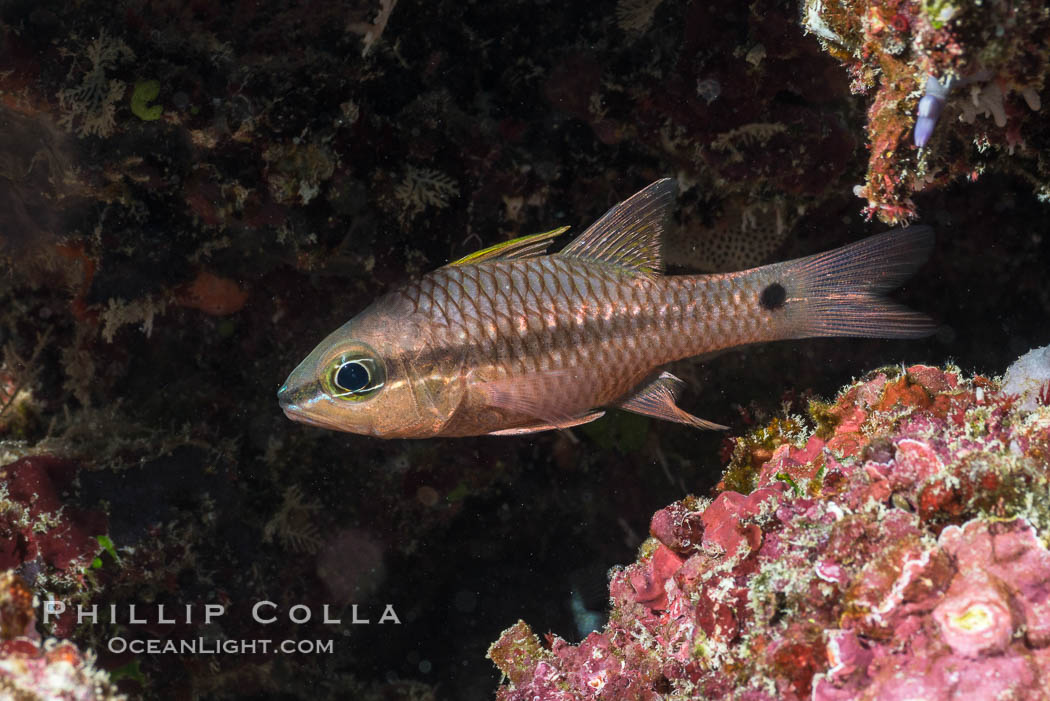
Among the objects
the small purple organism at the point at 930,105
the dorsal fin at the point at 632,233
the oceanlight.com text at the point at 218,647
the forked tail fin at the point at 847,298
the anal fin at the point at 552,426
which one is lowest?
the oceanlight.com text at the point at 218,647

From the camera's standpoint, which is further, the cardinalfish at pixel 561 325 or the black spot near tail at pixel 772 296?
the black spot near tail at pixel 772 296

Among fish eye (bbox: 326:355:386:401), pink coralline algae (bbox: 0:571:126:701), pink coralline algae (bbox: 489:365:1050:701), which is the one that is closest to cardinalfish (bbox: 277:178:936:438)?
fish eye (bbox: 326:355:386:401)

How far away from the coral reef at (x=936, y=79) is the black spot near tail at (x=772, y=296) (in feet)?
2.34

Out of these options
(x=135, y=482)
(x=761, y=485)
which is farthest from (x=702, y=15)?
(x=135, y=482)

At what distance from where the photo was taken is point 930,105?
7.78ft

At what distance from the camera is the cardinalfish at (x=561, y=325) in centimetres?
339

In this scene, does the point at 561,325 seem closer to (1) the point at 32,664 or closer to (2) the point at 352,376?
(2) the point at 352,376

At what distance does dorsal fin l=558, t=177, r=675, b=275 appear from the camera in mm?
3641

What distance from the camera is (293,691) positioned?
232 inches

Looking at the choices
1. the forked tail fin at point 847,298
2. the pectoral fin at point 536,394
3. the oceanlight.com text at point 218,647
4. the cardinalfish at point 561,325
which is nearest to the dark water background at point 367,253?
the oceanlight.com text at point 218,647

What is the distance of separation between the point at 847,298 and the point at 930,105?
141 cm

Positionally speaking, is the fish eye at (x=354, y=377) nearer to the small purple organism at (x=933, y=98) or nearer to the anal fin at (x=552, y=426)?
the anal fin at (x=552, y=426)

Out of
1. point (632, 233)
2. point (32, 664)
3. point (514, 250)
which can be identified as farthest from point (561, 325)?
point (32, 664)

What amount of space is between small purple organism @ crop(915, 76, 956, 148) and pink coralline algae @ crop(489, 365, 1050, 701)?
114 centimetres
